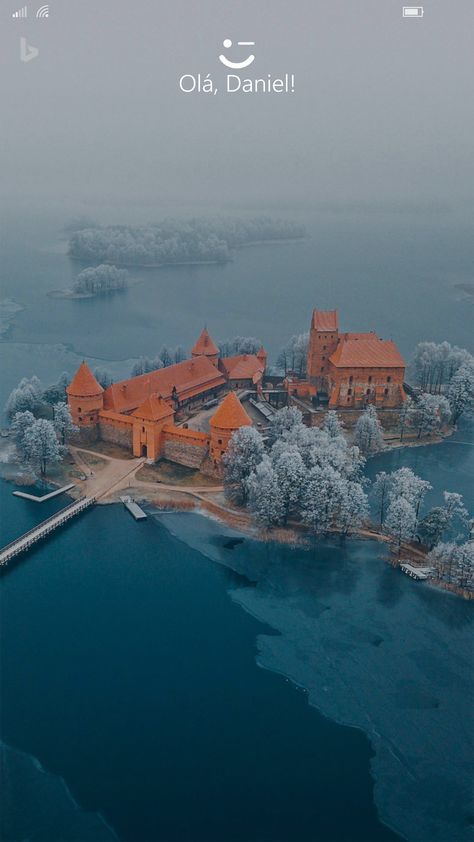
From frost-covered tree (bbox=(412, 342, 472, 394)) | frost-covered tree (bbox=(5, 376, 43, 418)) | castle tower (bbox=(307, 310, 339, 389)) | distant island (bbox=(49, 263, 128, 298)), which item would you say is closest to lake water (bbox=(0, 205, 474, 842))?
frost-covered tree (bbox=(5, 376, 43, 418))

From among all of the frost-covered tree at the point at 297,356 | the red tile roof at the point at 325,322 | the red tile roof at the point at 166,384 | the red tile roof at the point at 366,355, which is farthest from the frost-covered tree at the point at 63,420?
the frost-covered tree at the point at 297,356

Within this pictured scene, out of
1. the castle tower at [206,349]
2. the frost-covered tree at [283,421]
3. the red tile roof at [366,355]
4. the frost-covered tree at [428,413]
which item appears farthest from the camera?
the castle tower at [206,349]

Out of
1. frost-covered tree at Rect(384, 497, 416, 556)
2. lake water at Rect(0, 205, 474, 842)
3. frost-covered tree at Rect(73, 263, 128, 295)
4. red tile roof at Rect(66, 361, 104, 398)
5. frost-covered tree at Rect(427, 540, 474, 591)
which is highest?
frost-covered tree at Rect(73, 263, 128, 295)

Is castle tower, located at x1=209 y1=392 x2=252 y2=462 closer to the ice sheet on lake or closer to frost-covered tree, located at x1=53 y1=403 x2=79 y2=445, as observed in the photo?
the ice sheet on lake

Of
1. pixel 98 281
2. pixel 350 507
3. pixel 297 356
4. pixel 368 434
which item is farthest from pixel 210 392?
pixel 98 281

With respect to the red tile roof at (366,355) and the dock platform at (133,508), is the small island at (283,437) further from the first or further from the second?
the dock platform at (133,508)

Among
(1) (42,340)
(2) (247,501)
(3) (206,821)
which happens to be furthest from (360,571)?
(1) (42,340)
